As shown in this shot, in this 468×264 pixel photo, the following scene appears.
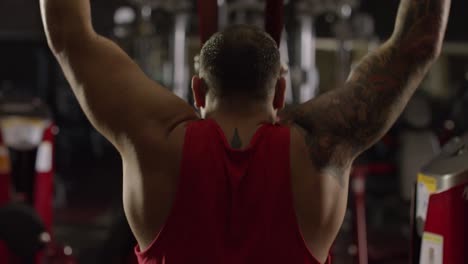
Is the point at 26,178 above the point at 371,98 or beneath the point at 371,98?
beneath

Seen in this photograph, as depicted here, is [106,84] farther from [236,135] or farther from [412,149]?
[412,149]

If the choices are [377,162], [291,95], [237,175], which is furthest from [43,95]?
[237,175]

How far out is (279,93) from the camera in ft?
4.90

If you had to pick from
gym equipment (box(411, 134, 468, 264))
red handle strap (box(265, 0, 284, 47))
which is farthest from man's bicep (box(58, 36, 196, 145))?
gym equipment (box(411, 134, 468, 264))

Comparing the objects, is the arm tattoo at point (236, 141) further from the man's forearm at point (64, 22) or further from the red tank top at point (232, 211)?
the man's forearm at point (64, 22)

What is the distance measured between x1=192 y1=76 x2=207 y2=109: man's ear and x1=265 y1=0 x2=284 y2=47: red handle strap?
0.27m

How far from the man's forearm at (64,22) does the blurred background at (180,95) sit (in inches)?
10.6

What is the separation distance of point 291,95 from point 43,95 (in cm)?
321

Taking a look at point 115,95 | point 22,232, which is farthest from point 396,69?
point 22,232

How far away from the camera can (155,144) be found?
4.51 ft

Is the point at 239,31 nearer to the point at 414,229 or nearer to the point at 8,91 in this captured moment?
the point at 414,229

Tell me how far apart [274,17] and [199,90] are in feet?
0.99

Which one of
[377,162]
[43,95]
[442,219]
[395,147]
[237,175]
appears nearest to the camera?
[237,175]

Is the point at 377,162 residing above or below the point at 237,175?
below
